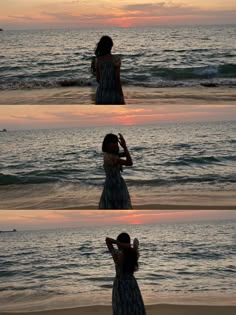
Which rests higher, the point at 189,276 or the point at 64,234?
the point at 189,276

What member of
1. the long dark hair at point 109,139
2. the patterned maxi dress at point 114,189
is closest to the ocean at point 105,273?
the patterned maxi dress at point 114,189

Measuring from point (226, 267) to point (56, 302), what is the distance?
5.23m

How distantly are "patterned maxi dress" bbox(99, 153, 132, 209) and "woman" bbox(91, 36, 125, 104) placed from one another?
144 centimetres

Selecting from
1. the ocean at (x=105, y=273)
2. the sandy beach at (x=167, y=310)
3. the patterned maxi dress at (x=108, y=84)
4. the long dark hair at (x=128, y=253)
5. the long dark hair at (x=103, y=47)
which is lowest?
the ocean at (x=105, y=273)

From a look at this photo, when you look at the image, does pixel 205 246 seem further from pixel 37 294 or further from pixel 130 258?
pixel 130 258

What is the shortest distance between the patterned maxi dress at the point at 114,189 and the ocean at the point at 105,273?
2.12 meters

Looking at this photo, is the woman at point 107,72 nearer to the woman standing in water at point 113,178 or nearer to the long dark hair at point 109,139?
the woman standing in water at point 113,178

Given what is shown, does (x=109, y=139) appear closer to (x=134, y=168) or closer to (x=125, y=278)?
(x=125, y=278)

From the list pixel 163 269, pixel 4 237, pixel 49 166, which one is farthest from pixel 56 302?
pixel 4 237

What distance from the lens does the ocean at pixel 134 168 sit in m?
14.2

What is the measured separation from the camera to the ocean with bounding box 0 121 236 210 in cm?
1419

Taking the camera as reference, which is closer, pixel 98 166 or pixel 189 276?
pixel 189 276

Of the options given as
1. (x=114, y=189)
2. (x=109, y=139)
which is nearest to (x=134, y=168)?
(x=114, y=189)

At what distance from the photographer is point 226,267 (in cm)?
1507
